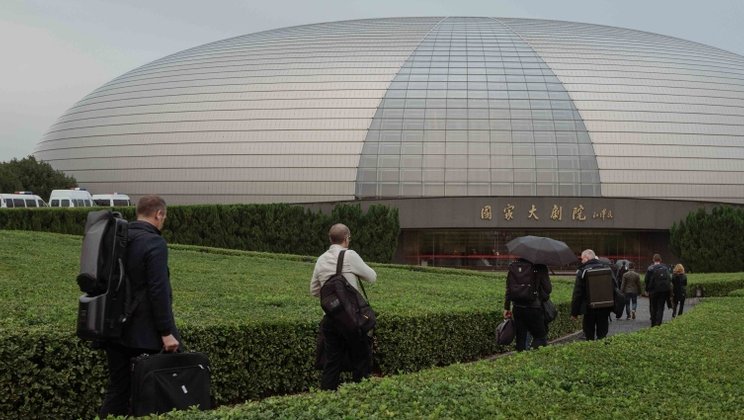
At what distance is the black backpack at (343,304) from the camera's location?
8266 mm

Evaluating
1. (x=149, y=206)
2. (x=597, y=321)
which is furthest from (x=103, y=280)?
(x=597, y=321)

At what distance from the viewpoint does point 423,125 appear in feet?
151

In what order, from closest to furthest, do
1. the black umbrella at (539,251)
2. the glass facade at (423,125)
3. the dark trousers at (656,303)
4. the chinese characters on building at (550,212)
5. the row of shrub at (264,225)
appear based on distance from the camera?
1. the black umbrella at (539,251)
2. the dark trousers at (656,303)
3. the row of shrub at (264,225)
4. the chinese characters on building at (550,212)
5. the glass facade at (423,125)

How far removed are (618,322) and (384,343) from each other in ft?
39.9

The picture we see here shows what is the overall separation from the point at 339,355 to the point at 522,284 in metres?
3.79

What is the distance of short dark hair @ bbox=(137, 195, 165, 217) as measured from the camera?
6809mm

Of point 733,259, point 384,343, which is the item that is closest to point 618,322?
point 384,343

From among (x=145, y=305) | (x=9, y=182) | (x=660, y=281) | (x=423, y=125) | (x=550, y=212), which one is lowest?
(x=660, y=281)

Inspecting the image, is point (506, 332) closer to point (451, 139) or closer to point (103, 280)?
point (103, 280)

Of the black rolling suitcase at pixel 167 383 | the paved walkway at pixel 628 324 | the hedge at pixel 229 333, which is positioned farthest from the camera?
the paved walkway at pixel 628 324

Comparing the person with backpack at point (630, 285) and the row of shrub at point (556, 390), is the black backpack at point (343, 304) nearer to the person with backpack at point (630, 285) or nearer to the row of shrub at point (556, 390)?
the row of shrub at point (556, 390)

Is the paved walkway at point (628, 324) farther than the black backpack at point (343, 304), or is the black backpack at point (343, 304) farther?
the paved walkway at point (628, 324)

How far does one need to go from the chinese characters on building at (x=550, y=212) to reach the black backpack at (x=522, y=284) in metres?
31.4

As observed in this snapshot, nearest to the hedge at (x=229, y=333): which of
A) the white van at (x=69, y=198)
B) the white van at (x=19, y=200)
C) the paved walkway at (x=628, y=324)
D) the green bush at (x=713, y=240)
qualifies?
the paved walkway at (x=628, y=324)
